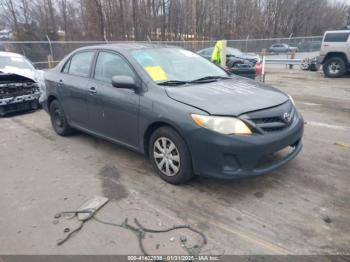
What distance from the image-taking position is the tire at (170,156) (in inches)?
125

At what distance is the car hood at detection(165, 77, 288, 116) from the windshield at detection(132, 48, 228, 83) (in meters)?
0.32

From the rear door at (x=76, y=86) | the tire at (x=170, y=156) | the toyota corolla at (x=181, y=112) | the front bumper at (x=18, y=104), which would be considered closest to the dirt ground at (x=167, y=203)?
the tire at (x=170, y=156)

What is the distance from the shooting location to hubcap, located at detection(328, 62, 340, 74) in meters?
12.9

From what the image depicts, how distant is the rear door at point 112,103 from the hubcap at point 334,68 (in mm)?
12183

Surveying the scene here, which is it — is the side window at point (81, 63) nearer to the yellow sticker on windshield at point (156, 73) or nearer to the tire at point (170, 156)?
the yellow sticker on windshield at point (156, 73)

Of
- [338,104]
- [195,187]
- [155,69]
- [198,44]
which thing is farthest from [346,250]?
[198,44]

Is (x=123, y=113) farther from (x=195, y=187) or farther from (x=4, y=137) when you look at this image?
(x=4, y=137)

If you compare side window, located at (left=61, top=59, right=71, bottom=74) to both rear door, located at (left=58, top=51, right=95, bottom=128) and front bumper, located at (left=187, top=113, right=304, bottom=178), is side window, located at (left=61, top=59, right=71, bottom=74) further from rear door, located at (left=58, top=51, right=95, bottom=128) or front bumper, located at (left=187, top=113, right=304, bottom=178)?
front bumper, located at (left=187, top=113, right=304, bottom=178)

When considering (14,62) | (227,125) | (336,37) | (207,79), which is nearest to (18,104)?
(14,62)

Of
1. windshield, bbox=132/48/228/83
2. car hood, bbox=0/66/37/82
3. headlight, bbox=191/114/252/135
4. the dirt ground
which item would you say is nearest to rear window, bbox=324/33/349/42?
the dirt ground

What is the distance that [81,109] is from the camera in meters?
4.57

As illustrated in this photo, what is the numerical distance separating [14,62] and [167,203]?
7.37 m

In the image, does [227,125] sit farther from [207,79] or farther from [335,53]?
[335,53]

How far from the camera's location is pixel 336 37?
12.5 m
